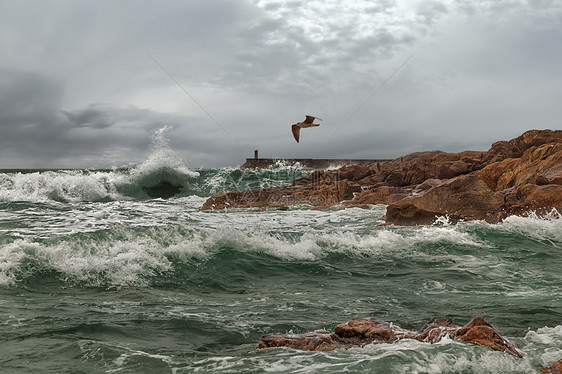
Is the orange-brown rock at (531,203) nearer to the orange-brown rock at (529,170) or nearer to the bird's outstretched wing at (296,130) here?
the orange-brown rock at (529,170)

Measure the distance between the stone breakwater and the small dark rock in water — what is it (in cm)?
879

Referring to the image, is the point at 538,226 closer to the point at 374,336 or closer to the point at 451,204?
the point at 451,204

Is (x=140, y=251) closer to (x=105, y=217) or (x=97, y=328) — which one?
(x=97, y=328)

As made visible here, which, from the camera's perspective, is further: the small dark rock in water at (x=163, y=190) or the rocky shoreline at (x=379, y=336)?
the small dark rock in water at (x=163, y=190)

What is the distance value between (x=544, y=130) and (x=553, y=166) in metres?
7.59

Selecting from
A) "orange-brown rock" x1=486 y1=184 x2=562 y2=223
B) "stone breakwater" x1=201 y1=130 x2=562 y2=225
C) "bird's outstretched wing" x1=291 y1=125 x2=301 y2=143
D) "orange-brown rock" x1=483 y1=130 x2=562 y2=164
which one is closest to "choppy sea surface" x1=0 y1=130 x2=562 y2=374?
"orange-brown rock" x1=486 y1=184 x2=562 y2=223

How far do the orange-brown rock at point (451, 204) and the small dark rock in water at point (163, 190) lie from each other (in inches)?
770

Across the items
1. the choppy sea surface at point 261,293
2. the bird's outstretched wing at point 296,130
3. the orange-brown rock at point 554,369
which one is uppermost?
the bird's outstretched wing at point 296,130

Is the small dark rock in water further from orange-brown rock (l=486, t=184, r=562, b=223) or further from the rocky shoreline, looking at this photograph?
the rocky shoreline

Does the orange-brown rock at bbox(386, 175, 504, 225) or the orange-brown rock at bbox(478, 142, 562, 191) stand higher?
the orange-brown rock at bbox(478, 142, 562, 191)

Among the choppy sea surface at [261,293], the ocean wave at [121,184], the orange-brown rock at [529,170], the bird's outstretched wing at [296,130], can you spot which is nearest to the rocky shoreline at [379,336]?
the choppy sea surface at [261,293]

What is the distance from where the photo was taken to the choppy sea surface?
12.0 ft

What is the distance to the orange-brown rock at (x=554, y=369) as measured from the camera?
325 cm

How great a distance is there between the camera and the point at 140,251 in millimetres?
8297
